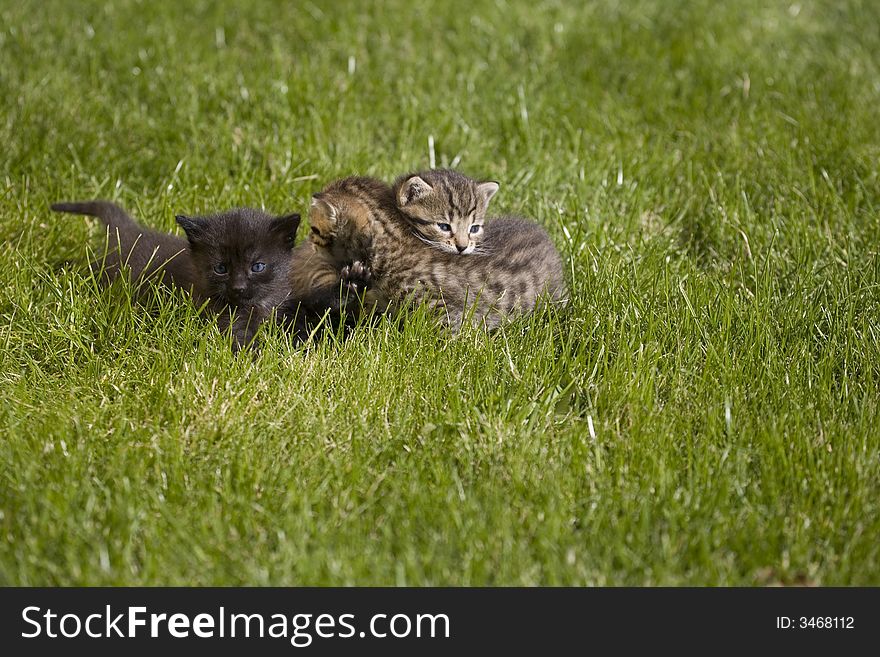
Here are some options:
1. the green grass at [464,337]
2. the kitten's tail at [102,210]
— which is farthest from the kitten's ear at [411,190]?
the kitten's tail at [102,210]

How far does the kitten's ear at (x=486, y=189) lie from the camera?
17.3 ft

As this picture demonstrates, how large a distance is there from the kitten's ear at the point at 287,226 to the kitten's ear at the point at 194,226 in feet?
1.11

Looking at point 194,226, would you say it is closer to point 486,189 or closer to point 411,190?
point 411,190

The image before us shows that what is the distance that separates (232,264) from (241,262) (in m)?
0.04

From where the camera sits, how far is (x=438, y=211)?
507 centimetres

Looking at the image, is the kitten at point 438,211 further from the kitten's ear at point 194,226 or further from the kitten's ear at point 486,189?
the kitten's ear at point 194,226

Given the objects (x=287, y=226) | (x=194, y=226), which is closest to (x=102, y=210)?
(x=194, y=226)

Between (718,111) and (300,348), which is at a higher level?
(718,111)

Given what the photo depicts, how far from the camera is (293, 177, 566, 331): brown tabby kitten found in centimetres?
481

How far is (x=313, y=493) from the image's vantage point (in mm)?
Result: 3592

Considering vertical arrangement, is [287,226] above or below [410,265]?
above

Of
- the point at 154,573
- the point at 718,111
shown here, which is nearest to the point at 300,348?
the point at 154,573
